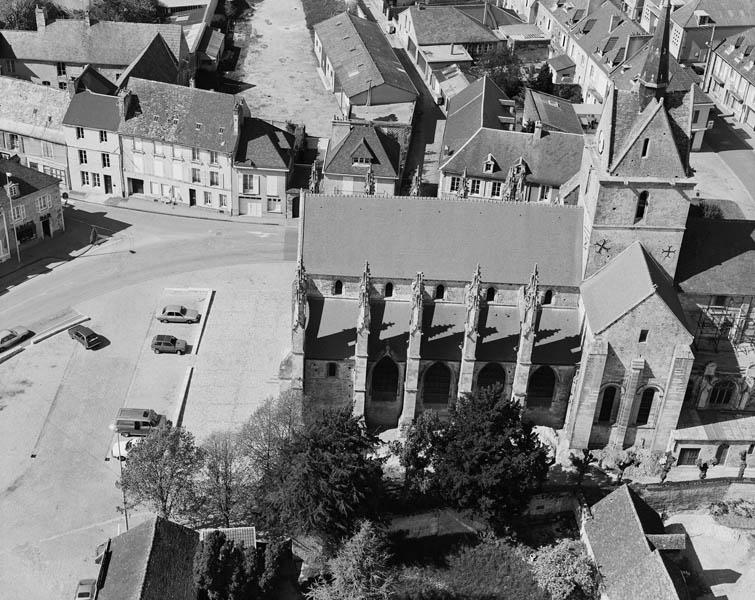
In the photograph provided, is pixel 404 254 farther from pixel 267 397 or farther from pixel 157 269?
pixel 157 269

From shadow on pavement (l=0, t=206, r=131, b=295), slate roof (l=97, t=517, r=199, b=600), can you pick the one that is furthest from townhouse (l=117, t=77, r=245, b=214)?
slate roof (l=97, t=517, r=199, b=600)

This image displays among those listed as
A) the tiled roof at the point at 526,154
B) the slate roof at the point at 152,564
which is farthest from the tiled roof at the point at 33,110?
the slate roof at the point at 152,564

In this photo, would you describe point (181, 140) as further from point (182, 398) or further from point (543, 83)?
point (543, 83)

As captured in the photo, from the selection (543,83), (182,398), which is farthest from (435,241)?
(543,83)

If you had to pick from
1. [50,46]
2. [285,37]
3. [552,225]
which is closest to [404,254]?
[552,225]

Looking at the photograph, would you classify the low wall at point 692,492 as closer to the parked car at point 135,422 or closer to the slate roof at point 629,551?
the slate roof at point 629,551

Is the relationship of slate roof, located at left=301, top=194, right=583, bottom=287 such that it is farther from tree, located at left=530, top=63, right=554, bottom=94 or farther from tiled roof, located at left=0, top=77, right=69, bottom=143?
tree, located at left=530, top=63, right=554, bottom=94
